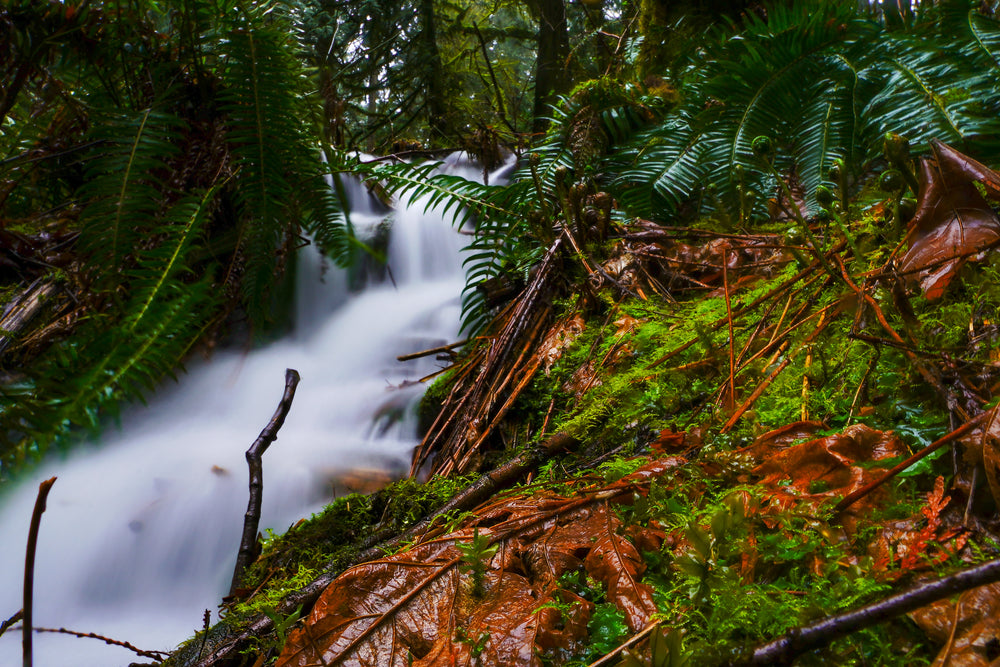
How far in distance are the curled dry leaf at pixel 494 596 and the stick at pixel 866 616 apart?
186 mm

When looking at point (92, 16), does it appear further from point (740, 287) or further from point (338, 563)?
point (740, 287)

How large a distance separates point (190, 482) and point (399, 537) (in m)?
1.57

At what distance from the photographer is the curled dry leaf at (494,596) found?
71 cm

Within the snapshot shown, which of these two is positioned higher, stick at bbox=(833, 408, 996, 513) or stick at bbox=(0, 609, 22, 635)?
stick at bbox=(0, 609, 22, 635)

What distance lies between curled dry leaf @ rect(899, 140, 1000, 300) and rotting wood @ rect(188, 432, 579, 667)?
0.82 m

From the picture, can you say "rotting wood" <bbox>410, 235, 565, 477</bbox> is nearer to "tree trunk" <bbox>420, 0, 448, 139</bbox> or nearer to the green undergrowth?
the green undergrowth

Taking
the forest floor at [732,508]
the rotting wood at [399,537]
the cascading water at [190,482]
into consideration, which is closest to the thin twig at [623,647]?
the forest floor at [732,508]

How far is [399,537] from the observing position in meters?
1.16

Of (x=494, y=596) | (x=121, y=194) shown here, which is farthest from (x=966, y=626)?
(x=121, y=194)

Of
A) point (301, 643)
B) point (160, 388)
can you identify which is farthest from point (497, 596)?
point (160, 388)

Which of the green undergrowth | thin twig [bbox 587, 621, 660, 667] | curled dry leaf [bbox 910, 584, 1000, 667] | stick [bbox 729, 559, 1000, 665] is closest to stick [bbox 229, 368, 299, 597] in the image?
the green undergrowth

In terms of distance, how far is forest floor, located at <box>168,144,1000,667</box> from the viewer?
59 cm

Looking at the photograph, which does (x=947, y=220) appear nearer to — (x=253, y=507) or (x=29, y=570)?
(x=29, y=570)

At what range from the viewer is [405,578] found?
882 millimetres
